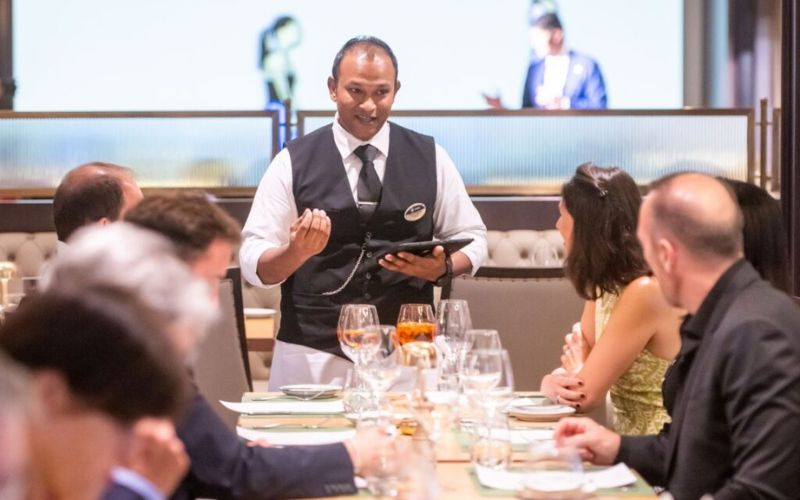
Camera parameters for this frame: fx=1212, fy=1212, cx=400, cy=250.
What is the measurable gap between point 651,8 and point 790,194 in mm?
6360

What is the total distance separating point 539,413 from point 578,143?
158 inches

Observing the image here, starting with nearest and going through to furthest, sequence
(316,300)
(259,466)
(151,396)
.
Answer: (151,396), (259,466), (316,300)

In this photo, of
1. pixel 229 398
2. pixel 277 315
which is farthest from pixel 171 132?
pixel 229 398

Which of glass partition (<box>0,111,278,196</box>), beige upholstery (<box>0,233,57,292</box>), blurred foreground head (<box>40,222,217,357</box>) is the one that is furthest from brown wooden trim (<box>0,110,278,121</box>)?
blurred foreground head (<box>40,222,217,357</box>)

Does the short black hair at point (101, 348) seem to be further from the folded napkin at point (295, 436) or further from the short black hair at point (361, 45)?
the short black hair at point (361, 45)

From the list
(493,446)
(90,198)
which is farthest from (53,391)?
(90,198)

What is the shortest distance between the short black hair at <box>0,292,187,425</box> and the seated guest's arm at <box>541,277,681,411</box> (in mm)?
2120

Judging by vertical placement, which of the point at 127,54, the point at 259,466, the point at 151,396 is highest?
the point at 127,54

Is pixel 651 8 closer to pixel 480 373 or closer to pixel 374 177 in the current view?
pixel 374 177

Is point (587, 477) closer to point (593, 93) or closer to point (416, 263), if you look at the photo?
point (416, 263)

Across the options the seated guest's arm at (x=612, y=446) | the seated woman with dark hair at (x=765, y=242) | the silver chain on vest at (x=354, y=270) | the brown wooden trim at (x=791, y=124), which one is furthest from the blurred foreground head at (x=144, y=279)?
the brown wooden trim at (x=791, y=124)

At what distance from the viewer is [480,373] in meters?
2.28

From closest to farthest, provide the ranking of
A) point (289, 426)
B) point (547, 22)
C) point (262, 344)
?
point (289, 426) → point (262, 344) → point (547, 22)

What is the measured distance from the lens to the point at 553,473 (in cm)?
183
